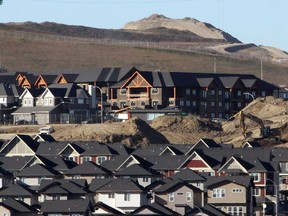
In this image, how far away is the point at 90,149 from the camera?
97.6 metres

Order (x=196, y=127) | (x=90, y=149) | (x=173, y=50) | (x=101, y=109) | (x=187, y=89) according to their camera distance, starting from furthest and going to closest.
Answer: (x=173, y=50)
(x=187, y=89)
(x=101, y=109)
(x=196, y=127)
(x=90, y=149)

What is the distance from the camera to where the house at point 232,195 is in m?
79.6

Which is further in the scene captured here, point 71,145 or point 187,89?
point 187,89

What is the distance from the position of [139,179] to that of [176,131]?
103 feet

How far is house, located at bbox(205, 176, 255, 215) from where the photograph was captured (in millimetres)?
79562

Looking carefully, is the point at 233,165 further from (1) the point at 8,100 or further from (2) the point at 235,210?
(1) the point at 8,100

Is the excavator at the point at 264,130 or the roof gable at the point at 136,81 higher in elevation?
the roof gable at the point at 136,81

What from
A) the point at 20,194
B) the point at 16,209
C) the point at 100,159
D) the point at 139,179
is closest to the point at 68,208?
the point at 16,209

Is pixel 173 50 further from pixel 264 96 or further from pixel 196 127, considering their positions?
pixel 196 127

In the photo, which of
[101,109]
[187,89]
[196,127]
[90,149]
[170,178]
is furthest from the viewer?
[187,89]

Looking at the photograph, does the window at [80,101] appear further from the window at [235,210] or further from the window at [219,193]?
the window at [235,210]

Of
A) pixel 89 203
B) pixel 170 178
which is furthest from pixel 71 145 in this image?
pixel 89 203

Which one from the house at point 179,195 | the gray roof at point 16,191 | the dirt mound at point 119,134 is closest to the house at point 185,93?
the dirt mound at point 119,134

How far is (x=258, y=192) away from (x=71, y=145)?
55.5ft
